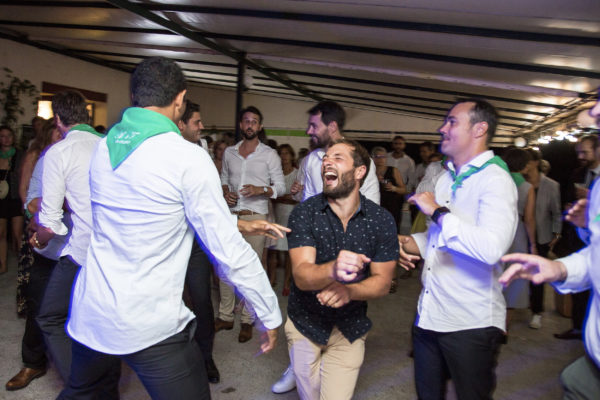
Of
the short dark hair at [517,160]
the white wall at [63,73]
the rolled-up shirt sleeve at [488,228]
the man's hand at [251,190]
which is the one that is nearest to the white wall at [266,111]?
the white wall at [63,73]

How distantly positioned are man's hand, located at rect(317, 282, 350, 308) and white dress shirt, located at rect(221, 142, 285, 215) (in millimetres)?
2336

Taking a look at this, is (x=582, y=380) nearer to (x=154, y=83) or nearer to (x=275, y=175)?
(x=154, y=83)

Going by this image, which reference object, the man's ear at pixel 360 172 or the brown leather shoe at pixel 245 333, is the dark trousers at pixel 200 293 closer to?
the brown leather shoe at pixel 245 333

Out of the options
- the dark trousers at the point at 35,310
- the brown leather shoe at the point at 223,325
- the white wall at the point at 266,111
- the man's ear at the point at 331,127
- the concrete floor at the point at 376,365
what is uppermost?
the white wall at the point at 266,111

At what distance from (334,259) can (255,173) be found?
214cm

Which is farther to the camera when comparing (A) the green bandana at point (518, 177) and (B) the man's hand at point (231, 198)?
(A) the green bandana at point (518, 177)

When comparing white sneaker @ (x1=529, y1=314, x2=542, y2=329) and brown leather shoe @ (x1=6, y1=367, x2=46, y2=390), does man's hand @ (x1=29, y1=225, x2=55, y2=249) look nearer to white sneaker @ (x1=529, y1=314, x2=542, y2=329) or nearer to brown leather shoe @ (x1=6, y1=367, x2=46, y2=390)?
brown leather shoe @ (x1=6, y1=367, x2=46, y2=390)

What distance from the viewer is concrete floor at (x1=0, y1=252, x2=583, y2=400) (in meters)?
2.96

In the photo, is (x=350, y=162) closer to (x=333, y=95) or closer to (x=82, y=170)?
(x=82, y=170)

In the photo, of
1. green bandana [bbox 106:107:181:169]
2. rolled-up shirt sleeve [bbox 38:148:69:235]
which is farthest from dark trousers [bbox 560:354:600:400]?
rolled-up shirt sleeve [bbox 38:148:69:235]

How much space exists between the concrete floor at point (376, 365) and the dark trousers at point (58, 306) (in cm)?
64

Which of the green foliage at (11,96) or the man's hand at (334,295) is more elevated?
the green foliage at (11,96)

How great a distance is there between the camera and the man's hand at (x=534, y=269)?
4.80 feet

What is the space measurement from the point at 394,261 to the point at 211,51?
6699 millimetres
